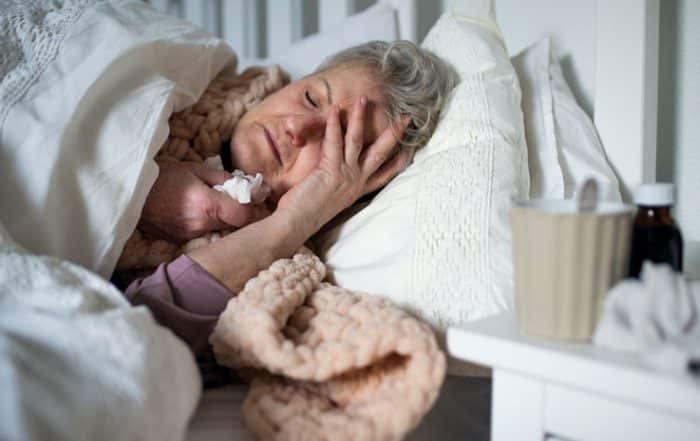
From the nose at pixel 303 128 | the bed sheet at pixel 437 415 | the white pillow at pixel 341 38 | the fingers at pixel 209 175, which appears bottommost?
the bed sheet at pixel 437 415

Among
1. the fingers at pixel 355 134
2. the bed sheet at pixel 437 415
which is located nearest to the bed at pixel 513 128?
the bed sheet at pixel 437 415

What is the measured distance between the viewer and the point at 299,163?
3.06 ft

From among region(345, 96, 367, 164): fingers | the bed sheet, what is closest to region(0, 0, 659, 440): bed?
the bed sheet

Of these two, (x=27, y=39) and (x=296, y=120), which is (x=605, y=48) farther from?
(x=27, y=39)

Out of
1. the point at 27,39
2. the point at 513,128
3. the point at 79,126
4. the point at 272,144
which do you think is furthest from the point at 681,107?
the point at 27,39

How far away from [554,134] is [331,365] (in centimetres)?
54

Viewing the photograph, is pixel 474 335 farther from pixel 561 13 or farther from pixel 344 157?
pixel 561 13

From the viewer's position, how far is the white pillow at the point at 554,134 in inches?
31.6

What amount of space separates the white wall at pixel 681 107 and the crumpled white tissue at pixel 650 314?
18.1 inches

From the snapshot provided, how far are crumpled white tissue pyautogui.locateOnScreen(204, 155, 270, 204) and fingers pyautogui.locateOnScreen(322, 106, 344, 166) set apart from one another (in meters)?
0.12

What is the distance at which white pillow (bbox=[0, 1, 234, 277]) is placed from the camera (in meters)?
0.69

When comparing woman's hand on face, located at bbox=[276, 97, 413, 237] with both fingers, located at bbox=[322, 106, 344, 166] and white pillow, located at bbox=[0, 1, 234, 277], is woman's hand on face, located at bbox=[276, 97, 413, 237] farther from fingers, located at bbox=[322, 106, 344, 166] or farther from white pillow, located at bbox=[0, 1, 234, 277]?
white pillow, located at bbox=[0, 1, 234, 277]

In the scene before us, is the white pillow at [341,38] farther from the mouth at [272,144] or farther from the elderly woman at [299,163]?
the mouth at [272,144]

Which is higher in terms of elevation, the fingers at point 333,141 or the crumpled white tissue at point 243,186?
the fingers at point 333,141
